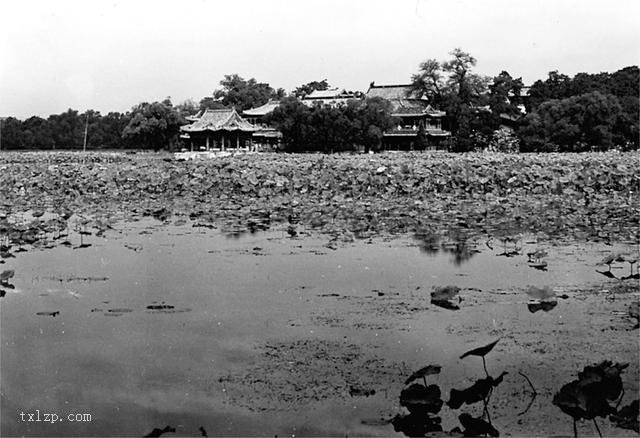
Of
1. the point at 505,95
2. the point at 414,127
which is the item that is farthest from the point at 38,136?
the point at 505,95

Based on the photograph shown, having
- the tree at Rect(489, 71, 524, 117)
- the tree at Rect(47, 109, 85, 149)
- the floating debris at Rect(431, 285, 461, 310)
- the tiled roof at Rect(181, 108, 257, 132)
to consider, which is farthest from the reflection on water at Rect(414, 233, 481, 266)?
the tree at Rect(47, 109, 85, 149)

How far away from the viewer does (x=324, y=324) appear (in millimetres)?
4523

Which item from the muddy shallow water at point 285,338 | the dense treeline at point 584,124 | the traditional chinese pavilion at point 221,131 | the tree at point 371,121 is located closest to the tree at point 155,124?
the traditional chinese pavilion at point 221,131

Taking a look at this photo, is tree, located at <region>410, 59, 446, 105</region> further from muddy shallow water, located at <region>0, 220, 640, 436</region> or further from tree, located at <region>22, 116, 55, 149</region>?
muddy shallow water, located at <region>0, 220, 640, 436</region>

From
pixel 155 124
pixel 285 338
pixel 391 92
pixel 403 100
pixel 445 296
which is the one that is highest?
pixel 391 92

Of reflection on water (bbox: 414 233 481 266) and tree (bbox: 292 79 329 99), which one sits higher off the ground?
tree (bbox: 292 79 329 99)

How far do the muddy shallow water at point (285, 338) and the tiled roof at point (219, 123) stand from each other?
2679 cm

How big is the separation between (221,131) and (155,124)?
5.27 m

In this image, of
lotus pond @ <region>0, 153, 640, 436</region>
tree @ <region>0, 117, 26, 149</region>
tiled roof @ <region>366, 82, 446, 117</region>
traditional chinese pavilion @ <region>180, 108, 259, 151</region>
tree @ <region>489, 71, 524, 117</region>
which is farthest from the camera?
tree @ <region>0, 117, 26, 149</region>

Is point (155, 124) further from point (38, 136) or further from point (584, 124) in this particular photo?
point (584, 124)

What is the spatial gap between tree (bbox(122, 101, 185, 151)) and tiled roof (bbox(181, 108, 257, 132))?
3897 mm

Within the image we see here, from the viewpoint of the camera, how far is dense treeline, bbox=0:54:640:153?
28.1m

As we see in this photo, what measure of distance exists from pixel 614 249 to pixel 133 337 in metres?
4.81

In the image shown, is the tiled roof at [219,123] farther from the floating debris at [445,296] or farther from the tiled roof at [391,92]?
the floating debris at [445,296]
